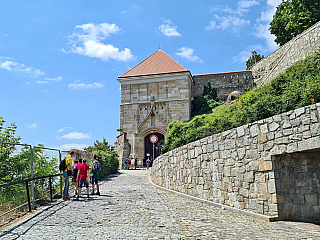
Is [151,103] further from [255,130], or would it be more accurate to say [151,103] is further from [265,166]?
[265,166]

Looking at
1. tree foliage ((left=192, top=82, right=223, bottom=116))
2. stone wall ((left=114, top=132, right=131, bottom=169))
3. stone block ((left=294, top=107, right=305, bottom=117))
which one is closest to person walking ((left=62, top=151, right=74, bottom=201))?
stone block ((left=294, top=107, right=305, bottom=117))

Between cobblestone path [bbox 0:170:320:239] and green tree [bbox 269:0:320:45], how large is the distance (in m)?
26.5

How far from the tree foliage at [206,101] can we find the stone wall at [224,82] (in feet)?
1.48

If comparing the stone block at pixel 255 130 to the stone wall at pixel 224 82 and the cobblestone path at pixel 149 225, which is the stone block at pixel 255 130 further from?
the stone wall at pixel 224 82

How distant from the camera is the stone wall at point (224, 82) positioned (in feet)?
102

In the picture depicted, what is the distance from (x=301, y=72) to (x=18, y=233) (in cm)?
1010

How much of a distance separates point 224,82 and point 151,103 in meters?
8.65

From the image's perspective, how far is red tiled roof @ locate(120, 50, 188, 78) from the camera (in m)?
31.1

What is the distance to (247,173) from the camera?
705 cm

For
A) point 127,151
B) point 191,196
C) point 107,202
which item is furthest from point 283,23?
point 107,202

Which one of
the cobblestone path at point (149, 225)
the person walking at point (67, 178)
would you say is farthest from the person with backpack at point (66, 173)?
the cobblestone path at point (149, 225)

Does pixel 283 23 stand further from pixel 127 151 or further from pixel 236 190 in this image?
pixel 236 190

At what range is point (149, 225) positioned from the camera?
5.82m

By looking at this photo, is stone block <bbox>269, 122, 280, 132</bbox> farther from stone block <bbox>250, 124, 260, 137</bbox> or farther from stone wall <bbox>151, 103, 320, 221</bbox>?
stone block <bbox>250, 124, 260, 137</bbox>
